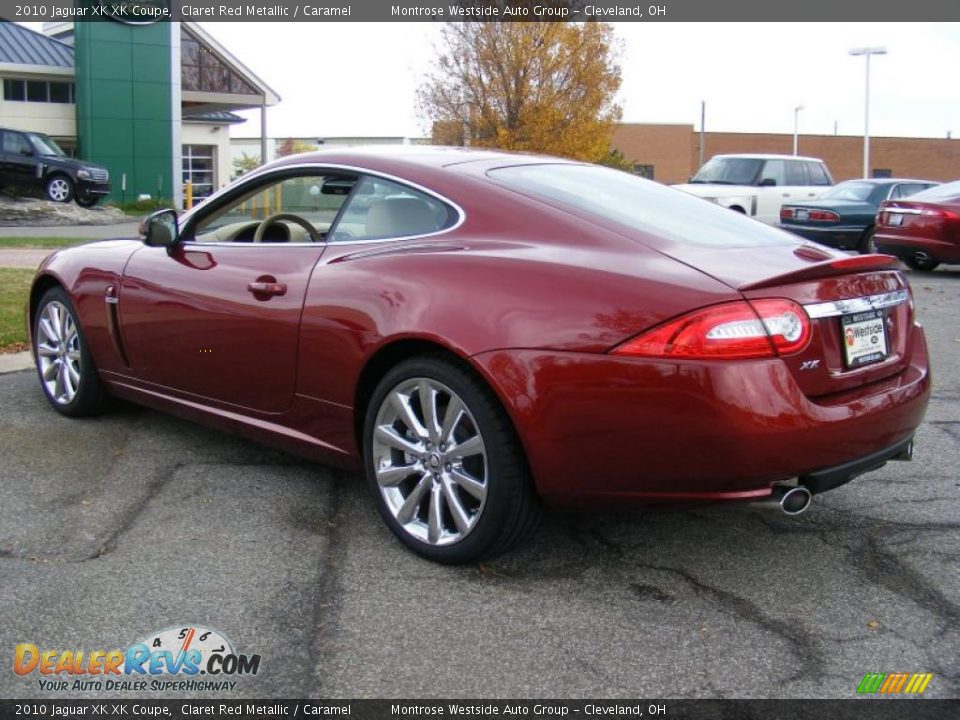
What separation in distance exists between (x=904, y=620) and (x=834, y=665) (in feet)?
1.40

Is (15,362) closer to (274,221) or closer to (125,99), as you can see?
(274,221)

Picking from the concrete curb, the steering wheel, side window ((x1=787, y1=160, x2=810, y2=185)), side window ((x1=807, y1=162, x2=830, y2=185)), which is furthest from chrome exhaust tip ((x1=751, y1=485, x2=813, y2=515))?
side window ((x1=807, y1=162, x2=830, y2=185))

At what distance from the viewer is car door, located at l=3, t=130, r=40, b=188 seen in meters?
27.4

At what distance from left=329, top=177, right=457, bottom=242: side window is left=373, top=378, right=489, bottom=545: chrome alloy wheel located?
0.63m

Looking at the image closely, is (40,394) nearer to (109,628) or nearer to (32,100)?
(109,628)

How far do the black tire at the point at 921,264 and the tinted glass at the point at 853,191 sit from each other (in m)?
1.84

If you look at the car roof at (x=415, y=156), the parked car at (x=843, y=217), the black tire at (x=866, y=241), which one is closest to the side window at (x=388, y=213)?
the car roof at (x=415, y=156)

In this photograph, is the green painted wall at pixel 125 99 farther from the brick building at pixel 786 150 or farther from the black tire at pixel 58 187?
the brick building at pixel 786 150

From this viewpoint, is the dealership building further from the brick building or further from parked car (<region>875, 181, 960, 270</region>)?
the brick building

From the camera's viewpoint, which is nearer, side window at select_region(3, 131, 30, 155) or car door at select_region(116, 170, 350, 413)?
car door at select_region(116, 170, 350, 413)

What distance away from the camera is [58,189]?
28.3 meters

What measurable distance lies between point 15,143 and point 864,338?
28.1 metres

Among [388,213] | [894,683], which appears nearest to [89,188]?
[388,213]

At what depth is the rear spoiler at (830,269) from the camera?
3203 millimetres
